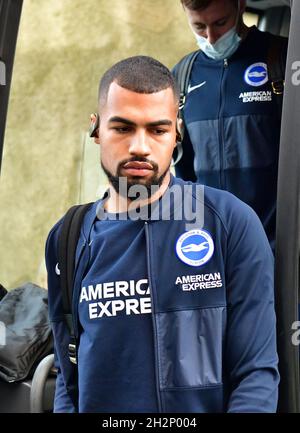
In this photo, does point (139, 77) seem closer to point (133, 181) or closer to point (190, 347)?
point (133, 181)

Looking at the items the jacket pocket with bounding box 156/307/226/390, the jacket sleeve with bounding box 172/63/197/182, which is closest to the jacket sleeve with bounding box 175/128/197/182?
the jacket sleeve with bounding box 172/63/197/182

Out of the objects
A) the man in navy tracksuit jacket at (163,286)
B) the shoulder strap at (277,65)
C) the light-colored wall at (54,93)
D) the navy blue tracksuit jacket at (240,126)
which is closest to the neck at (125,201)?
the man in navy tracksuit jacket at (163,286)

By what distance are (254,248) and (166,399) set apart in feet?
1.33

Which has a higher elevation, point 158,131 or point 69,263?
point 158,131

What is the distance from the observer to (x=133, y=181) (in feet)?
6.30

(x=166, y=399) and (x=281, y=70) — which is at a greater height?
(x=281, y=70)

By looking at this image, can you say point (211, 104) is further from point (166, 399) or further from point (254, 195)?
point (166, 399)

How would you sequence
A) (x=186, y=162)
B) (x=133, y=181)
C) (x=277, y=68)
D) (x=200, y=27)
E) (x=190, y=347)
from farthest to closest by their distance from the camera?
(x=186, y=162)
(x=200, y=27)
(x=277, y=68)
(x=133, y=181)
(x=190, y=347)

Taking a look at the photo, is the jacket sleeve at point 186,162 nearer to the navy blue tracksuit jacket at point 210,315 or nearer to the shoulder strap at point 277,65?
the shoulder strap at point 277,65

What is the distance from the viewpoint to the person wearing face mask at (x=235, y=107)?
243 cm

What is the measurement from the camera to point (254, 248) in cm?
186

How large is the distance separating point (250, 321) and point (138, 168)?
0.45 metres

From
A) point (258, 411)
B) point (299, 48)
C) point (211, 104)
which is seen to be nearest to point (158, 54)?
point (211, 104)

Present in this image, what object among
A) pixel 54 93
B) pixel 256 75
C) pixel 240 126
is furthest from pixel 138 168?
pixel 54 93
